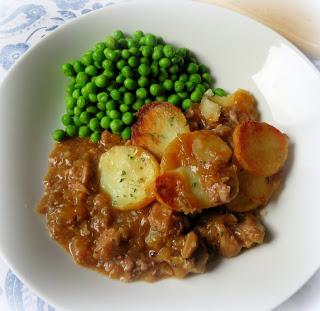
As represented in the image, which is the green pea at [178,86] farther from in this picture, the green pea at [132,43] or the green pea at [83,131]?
the green pea at [83,131]

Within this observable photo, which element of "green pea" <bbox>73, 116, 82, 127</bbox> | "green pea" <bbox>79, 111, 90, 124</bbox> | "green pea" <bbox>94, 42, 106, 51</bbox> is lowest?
"green pea" <bbox>73, 116, 82, 127</bbox>

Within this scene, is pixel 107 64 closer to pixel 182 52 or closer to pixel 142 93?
pixel 142 93

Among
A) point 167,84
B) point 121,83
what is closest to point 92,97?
point 121,83

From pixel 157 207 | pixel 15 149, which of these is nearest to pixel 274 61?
pixel 157 207

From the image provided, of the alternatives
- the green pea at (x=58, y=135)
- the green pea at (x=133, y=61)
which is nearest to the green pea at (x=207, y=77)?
the green pea at (x=133, y=61)

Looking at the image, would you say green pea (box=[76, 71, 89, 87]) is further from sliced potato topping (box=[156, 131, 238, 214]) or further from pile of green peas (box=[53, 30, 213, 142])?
sliced potato topping (box=[156, 131, 238, 214])

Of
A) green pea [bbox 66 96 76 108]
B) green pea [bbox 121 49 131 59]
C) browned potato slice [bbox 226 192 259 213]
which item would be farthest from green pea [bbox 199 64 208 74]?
browned potato slice [bbox 226 192 259 213]
